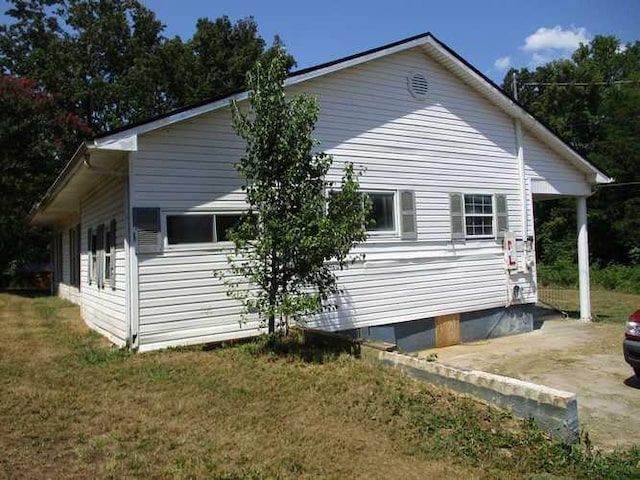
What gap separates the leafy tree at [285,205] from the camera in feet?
25.3

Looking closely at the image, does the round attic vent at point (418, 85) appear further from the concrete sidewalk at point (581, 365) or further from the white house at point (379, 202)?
the concrete sidewalk at point (581, 365)

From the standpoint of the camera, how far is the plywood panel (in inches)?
473

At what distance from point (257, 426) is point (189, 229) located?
4.29 metres

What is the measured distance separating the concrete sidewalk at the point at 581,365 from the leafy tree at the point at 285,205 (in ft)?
12.2

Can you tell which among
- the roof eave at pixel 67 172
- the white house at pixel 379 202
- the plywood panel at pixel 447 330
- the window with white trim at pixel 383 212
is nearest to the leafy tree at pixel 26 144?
the white house at pixel 379 202

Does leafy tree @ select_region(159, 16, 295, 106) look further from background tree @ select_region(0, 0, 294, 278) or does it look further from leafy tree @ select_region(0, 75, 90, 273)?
leafy tree @ select_region(0, 75, 90, 273)

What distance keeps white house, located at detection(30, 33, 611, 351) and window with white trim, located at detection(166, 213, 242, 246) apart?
2 centimetres

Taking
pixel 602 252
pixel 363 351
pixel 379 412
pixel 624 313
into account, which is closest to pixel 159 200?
pixel 363 351

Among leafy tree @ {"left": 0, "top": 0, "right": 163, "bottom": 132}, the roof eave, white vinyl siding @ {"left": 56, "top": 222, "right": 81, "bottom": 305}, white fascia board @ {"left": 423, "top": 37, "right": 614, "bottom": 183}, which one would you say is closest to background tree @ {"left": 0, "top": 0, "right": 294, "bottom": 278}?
leafy tree @ {"left": 0, "top": 0, "right": 163, "bottom": 132}

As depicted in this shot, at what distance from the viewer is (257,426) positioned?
525 cm

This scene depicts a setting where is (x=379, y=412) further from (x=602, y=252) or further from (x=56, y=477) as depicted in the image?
(x=602, y=252)

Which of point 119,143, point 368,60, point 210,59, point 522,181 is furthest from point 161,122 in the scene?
point 210,59

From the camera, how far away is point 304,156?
7922 millimetres

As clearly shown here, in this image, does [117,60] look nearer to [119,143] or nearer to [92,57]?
[92,57]
